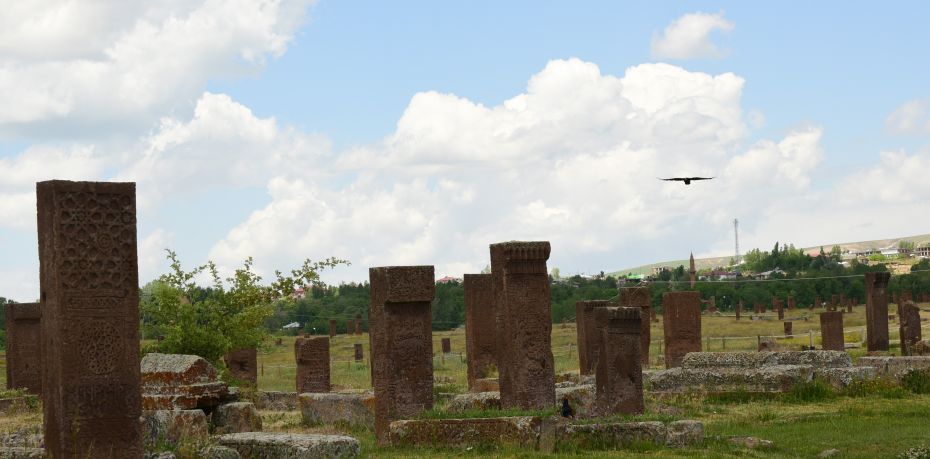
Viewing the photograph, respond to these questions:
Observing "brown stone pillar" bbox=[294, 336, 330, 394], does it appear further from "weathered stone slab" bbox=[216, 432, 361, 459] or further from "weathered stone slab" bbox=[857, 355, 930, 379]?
"weathered stone slab" bbox=[216, 432, 361, 459]

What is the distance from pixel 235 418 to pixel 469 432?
3864 mm

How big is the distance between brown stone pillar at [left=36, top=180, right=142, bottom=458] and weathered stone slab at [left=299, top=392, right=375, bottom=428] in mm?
8000

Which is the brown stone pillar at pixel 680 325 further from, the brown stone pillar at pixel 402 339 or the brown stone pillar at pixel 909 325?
the brown stone pillar at pixel 402 339

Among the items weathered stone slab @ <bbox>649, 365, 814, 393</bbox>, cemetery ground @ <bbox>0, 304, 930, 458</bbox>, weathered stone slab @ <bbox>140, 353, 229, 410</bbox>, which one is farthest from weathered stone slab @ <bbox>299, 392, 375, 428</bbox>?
weathered stone slab @ <bbox>649, 365, 814, 393</bbox>

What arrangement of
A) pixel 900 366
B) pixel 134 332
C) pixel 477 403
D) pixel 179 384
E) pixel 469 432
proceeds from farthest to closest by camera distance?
pixel 900 366 → pixel 477 403 → pixel 179 384 → pixel 469 432 → pixel 134 332

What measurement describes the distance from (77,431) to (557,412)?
6.97 metres

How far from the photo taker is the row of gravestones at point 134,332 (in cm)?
1145

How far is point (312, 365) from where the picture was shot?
27.6 meters

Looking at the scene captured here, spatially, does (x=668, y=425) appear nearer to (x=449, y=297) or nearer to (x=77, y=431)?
(x=77, y=431)

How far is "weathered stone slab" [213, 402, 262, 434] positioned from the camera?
16.8 m

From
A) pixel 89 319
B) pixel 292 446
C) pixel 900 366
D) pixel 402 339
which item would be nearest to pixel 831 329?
pixel 900 366

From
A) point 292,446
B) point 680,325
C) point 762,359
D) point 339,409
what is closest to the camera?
point 292,446

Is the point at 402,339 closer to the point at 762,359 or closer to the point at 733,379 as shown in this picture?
the point at 733,379

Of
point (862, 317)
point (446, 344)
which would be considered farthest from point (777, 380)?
point (862, 317)
